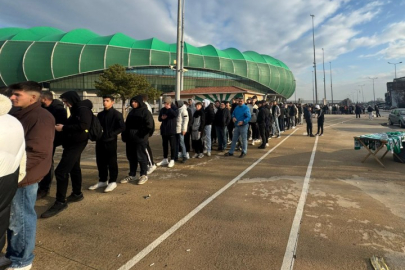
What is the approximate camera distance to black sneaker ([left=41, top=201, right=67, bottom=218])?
3344mm

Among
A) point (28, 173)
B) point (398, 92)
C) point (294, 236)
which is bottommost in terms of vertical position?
point (294, 236)

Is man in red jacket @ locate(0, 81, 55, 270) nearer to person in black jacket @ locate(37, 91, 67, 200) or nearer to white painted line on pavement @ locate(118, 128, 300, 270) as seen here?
white painted line on pavement @ locate(118, 128, 300, 270)

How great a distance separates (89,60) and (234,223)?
55.6 meters

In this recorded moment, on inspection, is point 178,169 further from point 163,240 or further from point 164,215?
point 163,240

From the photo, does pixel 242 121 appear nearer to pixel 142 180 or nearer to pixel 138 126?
pixel 138 126

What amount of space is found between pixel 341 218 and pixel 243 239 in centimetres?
156

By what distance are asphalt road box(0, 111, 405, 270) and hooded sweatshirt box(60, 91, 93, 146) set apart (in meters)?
1.12

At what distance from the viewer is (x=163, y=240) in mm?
2727

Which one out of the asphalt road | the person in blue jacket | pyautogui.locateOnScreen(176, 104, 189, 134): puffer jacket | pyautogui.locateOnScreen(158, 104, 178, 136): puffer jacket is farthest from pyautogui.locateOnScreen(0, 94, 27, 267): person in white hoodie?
the person in blue jacket

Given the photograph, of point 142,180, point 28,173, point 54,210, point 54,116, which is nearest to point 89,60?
point 54,116

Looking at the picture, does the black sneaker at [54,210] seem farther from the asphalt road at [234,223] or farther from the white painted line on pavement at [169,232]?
the white painted line on pavement at [169,232]

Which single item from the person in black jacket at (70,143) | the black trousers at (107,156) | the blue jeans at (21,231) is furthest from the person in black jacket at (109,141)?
the blue jeans at (21,231)

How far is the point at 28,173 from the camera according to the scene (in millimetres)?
2254

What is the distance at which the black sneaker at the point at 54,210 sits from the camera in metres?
3.34
